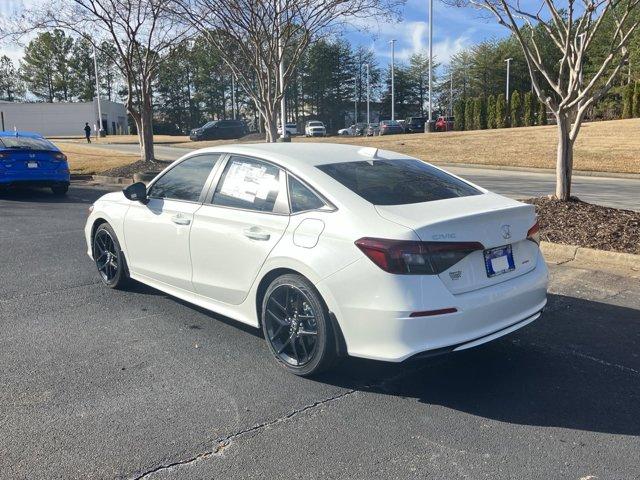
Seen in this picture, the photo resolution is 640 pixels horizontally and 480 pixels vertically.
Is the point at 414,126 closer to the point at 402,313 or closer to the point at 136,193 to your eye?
the point at 136,193

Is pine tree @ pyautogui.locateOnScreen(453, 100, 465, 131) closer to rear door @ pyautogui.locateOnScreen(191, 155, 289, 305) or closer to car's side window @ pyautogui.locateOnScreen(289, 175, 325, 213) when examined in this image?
rear door @ pyautogui.locateOnScreen(191, 155, 289, 305)

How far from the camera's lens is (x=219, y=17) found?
14883 millimetres

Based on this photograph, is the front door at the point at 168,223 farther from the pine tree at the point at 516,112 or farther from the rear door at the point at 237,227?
the pine tree at the point at 516,112

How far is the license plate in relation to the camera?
3.76m

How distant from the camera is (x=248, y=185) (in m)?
4.54

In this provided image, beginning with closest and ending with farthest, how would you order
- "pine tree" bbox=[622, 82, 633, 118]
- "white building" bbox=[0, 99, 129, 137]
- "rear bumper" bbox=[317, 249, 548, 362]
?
"rear bumper" bbox=[317, 249, 548, 362] → "pine tree" bbox=[622, 82, 633, 118] → "white building" bbox=[0, 99, 129, 137]

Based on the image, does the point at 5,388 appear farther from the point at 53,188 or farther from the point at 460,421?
the point at 53,188

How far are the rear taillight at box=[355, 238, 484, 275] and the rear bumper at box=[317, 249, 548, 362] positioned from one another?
0.04 metres

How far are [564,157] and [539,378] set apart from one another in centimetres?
632

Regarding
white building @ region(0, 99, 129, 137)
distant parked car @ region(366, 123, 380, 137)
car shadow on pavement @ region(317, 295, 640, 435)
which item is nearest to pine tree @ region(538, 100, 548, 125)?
distant parked car @ region(366, 123, 380, 137)

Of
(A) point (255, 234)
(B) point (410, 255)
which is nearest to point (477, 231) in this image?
(B) point (410, 255)

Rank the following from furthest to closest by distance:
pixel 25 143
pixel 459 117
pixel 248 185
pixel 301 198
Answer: pixel 459 117
pixel 25 143
pixel 248 185
pixel 301 198

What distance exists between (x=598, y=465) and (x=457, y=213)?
1586mm

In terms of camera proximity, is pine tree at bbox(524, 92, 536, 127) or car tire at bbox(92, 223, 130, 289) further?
pine tree at bbox(524, 92, 536, 127)
